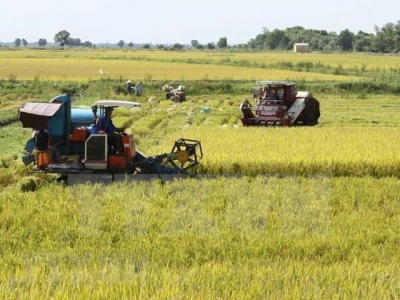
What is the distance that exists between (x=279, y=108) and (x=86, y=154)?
10364 mm

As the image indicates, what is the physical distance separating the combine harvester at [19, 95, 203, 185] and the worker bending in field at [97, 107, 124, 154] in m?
0.06

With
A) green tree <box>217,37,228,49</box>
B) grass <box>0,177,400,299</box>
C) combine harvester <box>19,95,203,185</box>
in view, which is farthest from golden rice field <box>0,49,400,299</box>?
green tree <box>217,37,228,49</box>

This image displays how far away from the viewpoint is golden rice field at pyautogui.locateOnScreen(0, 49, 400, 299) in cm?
548

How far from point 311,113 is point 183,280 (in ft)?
52.9

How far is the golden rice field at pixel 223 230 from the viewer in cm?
548

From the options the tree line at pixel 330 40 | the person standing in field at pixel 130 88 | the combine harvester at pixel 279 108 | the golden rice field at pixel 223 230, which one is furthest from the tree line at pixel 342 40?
the golden rice field at pixel 223 230

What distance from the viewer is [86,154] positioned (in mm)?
10617

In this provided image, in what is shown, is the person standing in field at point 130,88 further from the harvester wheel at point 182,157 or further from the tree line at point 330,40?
the tree line at point 330,40

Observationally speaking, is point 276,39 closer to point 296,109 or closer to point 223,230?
point 296,109

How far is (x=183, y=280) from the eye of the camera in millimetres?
5539

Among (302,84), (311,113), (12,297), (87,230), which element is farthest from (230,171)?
(302,84)

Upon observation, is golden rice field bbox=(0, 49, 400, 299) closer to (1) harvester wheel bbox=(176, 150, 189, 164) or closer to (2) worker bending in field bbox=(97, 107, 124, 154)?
(1) harvester wheel bbox=(176, 150, 189, 164)

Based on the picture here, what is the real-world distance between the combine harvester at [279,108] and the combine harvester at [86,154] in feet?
28.2

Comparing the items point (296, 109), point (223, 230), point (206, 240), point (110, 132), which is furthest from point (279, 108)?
point (206, 240)
